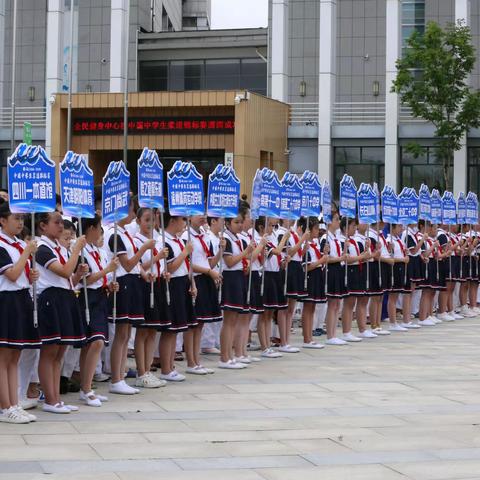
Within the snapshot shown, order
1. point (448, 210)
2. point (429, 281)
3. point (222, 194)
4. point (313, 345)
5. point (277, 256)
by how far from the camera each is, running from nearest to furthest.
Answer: point (222, 194)
point (277, 256)
point (313, 345)
point (429, 281)
point (448, 210)

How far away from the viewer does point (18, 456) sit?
7898 mm

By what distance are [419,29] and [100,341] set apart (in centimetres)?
3269

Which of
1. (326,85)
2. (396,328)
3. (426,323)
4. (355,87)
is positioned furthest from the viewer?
(355,87)

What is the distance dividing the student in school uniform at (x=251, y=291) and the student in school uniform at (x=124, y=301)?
257 centimetres

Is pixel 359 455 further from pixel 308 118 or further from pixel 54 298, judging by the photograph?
pixel 308 118

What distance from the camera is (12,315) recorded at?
9211mm

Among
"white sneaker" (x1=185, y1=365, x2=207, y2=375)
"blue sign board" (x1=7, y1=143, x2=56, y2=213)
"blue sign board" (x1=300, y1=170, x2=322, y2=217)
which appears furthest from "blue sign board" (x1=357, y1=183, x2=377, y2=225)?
"blue sign board" (x1=7, y1=143, x2=56, y2=213)

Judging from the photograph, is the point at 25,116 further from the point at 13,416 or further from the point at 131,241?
the point at 13,416

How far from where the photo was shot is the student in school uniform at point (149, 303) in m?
11.3

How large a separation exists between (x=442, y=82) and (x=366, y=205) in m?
Answer: 18.3

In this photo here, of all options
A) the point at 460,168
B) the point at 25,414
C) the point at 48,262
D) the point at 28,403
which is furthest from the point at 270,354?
the point at 460,168

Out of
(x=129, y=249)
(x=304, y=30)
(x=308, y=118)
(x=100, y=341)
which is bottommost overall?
(x=100, y=341)

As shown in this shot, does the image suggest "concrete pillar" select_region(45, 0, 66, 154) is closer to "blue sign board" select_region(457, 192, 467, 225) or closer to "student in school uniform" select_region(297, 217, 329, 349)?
"blue sign board" select_region(457, 192, 467, 225)

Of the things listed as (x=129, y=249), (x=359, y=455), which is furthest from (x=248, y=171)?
(x=359, y=455)
